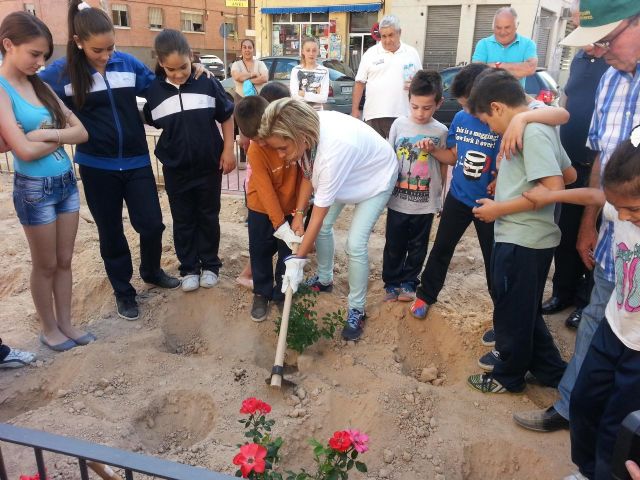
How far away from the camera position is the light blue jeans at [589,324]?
221 centimetres

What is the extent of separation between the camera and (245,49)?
6.51m

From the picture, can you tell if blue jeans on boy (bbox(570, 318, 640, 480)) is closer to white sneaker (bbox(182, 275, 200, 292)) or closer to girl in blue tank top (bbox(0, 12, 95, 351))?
white sneaker (bbox(182, 275, 200, 292))

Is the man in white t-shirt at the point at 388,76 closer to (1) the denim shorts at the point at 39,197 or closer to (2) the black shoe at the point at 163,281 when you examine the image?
(2) the black shoe at the point at 163,281

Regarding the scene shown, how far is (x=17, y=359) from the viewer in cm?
301

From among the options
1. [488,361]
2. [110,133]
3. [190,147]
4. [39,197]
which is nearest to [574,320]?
[488,361]

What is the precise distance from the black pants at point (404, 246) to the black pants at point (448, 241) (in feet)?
0.75

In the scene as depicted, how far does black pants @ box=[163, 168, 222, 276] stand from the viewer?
3.61 metres

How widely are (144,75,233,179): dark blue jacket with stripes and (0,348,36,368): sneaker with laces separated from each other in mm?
1468

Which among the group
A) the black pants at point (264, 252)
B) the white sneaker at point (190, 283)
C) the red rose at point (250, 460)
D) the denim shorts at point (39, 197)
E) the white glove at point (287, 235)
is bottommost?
the white sneaker at point (190, 283)

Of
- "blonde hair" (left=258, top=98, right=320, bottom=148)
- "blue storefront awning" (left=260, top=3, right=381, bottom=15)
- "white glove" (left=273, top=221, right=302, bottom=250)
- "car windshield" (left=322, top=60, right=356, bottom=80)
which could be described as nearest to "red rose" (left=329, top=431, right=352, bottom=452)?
"blonde hair" (left=258, top=98, right=320, bottom=148)

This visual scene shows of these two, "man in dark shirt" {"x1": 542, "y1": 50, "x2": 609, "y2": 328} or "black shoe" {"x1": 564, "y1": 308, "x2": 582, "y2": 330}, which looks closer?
"man in dark shirt" {"x1": 542, "y1": 50, "x2": 609, "y2": 328}

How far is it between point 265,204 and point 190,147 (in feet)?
2.32

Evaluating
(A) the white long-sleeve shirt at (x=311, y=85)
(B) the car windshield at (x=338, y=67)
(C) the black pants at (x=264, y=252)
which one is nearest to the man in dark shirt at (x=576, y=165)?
(C) the black pants at (x=264, y=252)

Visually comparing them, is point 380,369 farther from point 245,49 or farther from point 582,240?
point 245,49
